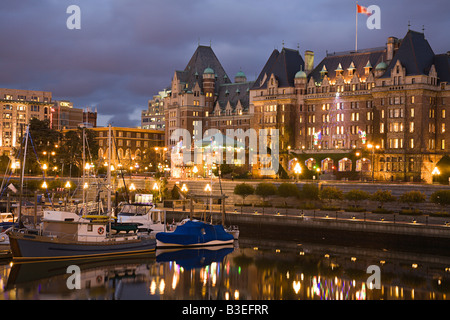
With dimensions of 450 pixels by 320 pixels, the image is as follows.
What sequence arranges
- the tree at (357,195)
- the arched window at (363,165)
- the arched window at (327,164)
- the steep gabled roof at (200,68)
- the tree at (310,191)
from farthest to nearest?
the steep gabled roof at (200,68) < the arched window at (327,164) < the arched window at (363,165) < the tree at (310,191) < the tree at (357,195)

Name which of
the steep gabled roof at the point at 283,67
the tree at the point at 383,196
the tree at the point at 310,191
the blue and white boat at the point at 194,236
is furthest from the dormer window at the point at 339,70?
the blue and white boat at the point at 194,236

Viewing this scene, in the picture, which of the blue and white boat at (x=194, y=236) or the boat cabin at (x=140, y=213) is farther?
the boat cabin at (x=140, y=213)

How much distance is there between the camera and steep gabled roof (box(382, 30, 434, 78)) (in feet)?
389

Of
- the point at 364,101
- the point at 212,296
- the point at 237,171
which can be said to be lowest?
the point at 212,296

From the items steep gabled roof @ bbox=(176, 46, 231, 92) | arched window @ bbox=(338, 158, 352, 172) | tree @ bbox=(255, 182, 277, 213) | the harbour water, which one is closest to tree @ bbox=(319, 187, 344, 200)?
tree @ bbox=(255, 182, 277, 213)

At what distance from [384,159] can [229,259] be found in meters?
64.7

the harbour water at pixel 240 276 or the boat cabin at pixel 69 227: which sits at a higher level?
the boat cabin at pixel 69 227

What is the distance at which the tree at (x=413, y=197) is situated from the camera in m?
80.8

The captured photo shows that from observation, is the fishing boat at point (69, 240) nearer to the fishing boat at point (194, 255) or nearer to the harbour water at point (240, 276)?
the harbour water at point (240, 276)

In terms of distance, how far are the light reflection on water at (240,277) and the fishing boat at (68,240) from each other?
1.25 meters

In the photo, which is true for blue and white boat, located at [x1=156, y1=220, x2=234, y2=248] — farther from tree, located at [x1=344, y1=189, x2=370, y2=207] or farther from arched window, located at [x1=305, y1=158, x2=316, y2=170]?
arched window, located at [x1=305, y1=158, x2=316, y2=170]

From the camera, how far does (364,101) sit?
5054 inches
